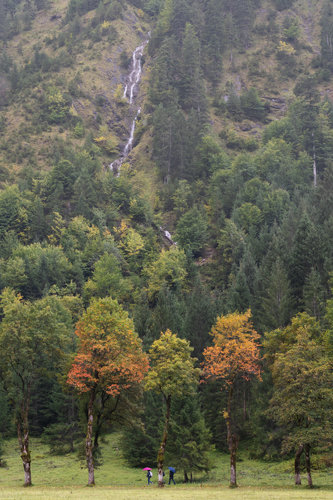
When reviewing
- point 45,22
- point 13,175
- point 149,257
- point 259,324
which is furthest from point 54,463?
point 45,22

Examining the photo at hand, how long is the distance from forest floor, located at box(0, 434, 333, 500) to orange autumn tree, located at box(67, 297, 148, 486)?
449 cm

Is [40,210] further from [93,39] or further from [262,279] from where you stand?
[93,39]

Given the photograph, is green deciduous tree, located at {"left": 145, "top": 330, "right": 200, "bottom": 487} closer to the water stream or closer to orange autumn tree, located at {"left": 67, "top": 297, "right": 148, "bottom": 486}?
orange autumn tree, located at {"left": 67, "top": 297, "right": 148, "bottom": 486}

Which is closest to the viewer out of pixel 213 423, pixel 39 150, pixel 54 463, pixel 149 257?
pixel 54 463

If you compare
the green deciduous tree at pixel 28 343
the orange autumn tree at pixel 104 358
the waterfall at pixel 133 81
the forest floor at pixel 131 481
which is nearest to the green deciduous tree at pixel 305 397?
the forest floor at pixel 131 481

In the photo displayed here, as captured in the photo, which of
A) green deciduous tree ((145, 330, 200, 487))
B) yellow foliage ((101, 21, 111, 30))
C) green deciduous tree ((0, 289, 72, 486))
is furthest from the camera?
yellow foliage ((101, 21, 111, 30))

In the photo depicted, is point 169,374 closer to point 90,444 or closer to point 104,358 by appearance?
point 104,358

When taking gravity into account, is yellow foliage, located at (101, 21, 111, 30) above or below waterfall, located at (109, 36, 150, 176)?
above

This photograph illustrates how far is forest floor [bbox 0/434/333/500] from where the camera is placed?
2733 centimetres

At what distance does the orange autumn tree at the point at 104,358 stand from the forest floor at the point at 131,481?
4.49 metres

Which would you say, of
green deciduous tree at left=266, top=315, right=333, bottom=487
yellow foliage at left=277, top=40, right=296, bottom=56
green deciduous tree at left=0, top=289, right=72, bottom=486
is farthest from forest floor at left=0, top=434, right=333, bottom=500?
yellow foliage at left=277, top=40, right=296, bottom=56

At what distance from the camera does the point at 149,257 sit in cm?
9288

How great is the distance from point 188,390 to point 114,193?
241ft

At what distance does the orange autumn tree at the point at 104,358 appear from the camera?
33.9m
